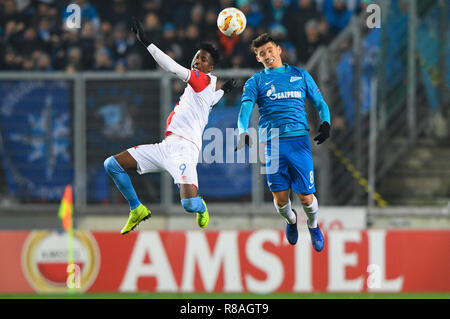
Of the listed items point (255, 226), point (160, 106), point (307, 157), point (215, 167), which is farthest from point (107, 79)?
point (307, 157)

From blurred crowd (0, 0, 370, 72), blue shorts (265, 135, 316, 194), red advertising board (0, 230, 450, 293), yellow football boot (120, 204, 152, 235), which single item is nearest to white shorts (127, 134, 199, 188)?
yellow football boot (120, 204, 152, 235)

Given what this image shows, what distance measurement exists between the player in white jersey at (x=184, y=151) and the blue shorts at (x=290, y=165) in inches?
30.6

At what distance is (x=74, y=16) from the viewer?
1012 centimetres

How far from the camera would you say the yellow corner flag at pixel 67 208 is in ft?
50.8

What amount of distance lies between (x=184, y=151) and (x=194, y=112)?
491 mm

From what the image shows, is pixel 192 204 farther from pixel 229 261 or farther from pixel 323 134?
pixel 229 261

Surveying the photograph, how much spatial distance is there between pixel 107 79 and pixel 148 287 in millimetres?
4252

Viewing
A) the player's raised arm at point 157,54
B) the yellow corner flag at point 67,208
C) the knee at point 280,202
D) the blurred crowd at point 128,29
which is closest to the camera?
the player's raised arm at point 157,54

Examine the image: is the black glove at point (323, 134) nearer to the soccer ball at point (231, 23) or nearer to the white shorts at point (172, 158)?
the soccer ball at point (231, 23)

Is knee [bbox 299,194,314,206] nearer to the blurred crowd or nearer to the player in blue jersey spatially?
A: the player in blue jersey

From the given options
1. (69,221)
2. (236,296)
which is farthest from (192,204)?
(236,296)

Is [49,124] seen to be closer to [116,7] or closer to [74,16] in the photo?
[116,7]

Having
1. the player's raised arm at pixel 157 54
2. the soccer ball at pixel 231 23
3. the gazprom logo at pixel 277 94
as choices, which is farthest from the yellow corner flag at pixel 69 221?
the soccer ball at pixel 231 23
